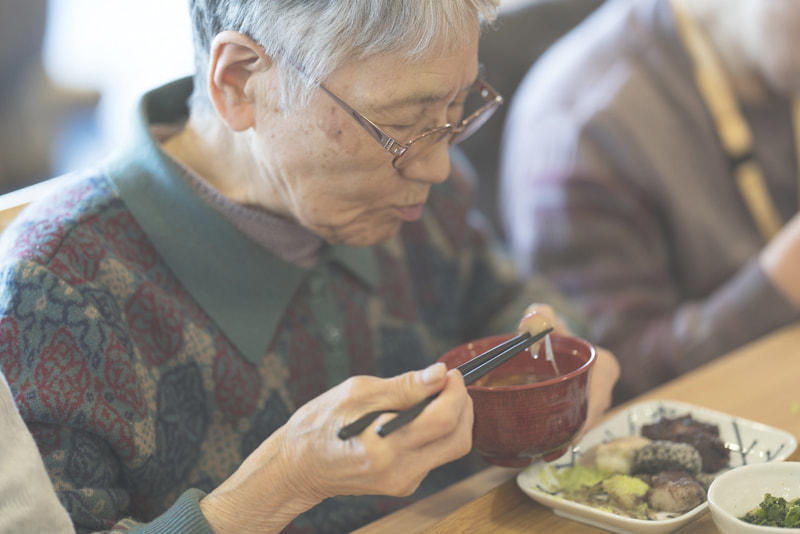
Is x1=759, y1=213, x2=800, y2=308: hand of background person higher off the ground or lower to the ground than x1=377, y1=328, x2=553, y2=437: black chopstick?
lower

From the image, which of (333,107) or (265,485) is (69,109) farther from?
(265,485)

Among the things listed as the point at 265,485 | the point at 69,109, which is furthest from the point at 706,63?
the point at 69,109

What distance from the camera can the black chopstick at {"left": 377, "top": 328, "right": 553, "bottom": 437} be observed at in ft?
2.55

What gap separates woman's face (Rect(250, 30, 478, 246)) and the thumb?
32cm

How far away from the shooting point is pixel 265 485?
2.75 ft

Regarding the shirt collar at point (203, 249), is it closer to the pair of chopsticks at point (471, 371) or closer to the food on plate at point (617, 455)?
the pair of chopsticks at point (471, 371)

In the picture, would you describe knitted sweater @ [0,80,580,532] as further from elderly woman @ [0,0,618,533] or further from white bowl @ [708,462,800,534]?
white bowl @ [708,462,800,534]

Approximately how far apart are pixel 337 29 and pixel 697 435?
659 millimetres

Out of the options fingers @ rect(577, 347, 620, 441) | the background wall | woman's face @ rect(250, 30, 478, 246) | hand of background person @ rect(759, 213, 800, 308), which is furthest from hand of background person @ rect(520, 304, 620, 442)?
the background wall

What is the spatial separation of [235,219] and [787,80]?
132cm

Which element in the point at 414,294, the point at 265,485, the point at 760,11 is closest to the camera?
the point at 265,485

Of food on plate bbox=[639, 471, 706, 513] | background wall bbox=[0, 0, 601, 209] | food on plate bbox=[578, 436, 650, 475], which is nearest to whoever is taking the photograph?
food on plate bbox=[639, 471, 706, 513]

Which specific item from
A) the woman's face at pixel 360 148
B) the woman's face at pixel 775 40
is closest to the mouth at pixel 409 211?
the woman's face at pixel 360 148

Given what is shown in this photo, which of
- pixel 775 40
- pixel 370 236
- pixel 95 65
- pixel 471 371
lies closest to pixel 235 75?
pixel 370 236
